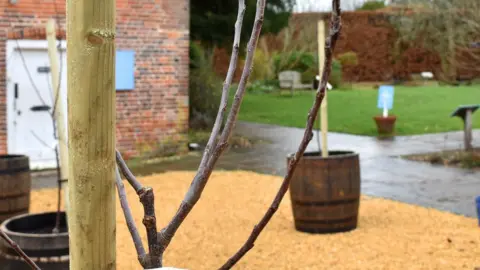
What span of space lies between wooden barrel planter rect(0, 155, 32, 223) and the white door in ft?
15.4

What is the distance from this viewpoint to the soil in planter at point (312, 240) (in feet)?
18.4

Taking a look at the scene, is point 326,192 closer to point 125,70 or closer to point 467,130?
point 467,130

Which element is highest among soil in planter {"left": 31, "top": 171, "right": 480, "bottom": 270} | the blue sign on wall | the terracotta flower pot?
the blue sign on wall

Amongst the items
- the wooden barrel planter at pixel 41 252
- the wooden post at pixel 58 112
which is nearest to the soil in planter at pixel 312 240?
the wooden post at pixel 58 112

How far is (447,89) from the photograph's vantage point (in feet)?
96.6

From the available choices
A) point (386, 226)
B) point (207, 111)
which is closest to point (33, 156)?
point (207, 111)

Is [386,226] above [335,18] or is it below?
below

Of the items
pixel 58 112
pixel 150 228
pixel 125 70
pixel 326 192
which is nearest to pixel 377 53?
pixel 125 70

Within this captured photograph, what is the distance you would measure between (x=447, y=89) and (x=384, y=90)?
14.9 metres

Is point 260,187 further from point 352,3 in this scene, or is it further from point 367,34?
point 352,3

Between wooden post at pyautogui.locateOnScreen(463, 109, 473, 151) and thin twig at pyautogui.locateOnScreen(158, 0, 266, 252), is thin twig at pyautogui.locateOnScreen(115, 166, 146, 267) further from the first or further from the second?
wooden post at pyautogui.locateOnScreen(463, 109, 473, 151)

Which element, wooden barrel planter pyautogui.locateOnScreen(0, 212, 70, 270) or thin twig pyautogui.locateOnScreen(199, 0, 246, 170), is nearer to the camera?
thin twig pyautogui.locateOnScreen(199, 0, 246, 170)

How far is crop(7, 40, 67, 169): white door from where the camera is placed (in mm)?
10945

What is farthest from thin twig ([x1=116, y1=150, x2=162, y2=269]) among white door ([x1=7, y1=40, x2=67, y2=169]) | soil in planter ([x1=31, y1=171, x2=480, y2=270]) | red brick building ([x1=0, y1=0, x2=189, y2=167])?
white door ([x1=7, y1=40, x2=67, y2=169])
